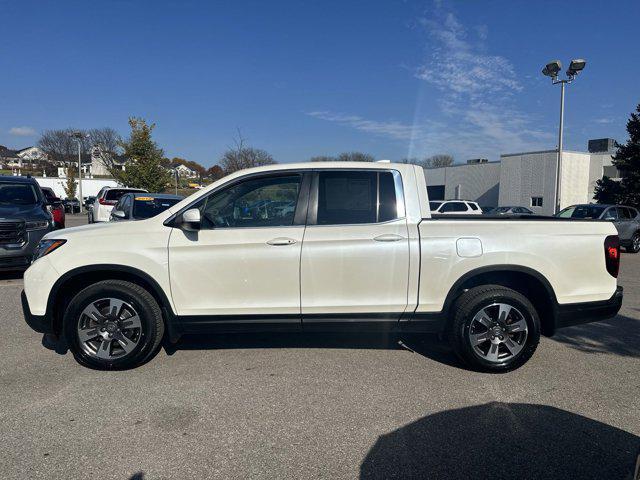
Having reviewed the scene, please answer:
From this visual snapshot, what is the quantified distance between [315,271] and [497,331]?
1.78m

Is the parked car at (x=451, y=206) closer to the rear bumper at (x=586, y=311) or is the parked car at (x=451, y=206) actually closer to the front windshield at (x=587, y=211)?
the front windshield at (x=587, y=211)

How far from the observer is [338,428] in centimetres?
299

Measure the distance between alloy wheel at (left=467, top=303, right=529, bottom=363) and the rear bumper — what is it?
385mm

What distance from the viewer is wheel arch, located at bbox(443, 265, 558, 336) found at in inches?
152

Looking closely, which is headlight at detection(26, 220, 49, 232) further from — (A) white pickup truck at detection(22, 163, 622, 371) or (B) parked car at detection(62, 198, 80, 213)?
(B) parked car at detection(62, 198, 80, 213)

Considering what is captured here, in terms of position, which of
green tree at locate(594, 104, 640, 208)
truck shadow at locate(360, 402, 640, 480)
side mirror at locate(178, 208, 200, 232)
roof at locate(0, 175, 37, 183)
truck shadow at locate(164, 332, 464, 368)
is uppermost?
green tree at locate(594, 104, 640, 208)

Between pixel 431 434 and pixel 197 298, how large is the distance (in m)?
2.25

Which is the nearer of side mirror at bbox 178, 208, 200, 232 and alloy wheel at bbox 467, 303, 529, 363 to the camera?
side mirror at bbox 178, 208, 200, 232

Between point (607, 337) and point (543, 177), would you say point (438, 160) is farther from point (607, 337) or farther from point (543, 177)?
point (607, 337)

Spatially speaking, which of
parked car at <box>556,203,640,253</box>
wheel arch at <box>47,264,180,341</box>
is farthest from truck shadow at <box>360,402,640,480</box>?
parked car at <box>556,203,640,253</box>

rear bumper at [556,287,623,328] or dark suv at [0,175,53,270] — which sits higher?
dark suv at [0,175,53,270]

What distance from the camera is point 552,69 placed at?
1788 centimetres

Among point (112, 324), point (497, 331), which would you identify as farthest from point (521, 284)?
point (112, 324)

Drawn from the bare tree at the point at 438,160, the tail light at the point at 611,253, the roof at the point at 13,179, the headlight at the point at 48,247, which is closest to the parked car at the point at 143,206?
the roof at the point at 13,179
